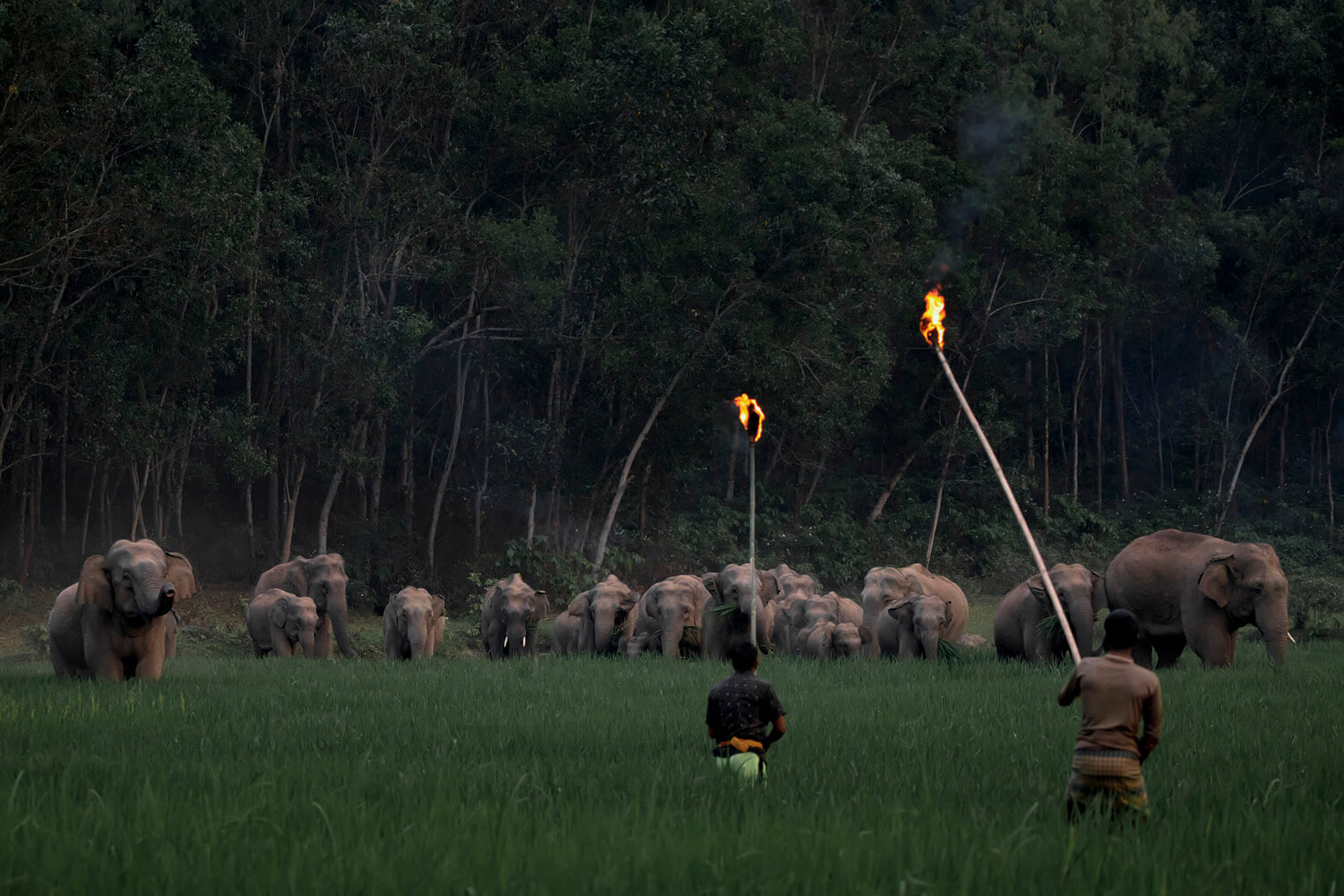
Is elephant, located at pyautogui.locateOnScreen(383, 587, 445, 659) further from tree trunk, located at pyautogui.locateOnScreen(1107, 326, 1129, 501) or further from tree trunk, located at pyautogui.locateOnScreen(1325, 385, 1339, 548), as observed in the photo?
tree trunk, located at pyautogui.locateOnScreen(1325, 385, 1339, 548)

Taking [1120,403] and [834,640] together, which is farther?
[1120,403]

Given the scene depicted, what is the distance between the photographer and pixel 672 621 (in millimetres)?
24188

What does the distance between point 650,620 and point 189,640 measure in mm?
8555

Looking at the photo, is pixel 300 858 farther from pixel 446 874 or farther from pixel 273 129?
pixel 273 129

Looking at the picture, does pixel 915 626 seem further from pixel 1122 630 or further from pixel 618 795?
pixel 1122 630

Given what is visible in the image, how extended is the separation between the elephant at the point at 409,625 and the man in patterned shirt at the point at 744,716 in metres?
14.9

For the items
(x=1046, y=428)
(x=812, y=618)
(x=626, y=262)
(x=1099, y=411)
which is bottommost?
(x=812, y=618)

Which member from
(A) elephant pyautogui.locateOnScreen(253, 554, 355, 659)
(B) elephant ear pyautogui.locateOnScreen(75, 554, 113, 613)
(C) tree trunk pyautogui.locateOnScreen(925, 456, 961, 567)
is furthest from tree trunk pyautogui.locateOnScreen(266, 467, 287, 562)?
(C) tree trunk pyautogui.locateOnScreen(925, 456, 961, 567)

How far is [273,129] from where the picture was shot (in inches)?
1371

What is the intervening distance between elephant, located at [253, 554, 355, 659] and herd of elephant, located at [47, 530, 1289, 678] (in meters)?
0.03

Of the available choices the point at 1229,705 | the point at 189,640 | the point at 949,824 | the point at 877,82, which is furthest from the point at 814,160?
the point at 949,824

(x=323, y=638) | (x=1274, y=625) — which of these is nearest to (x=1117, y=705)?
(x=1274, y=625)

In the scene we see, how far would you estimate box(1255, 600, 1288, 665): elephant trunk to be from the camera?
63.5 ft

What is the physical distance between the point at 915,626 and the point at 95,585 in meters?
12.0
